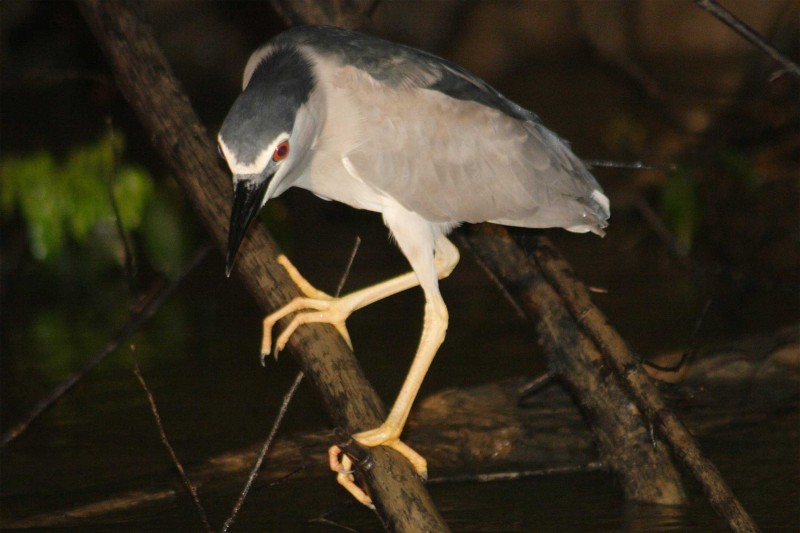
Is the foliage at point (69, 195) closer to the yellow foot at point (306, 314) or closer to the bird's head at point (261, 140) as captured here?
the yellow foot at point (306, 314)

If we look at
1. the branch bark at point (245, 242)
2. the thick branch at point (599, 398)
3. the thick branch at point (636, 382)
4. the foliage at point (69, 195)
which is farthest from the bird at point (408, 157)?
the foliage at point (69, 195)

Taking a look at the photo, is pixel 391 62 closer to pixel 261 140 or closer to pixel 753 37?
pixel 261 140

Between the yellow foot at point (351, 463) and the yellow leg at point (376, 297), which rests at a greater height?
the yellow leg at point (376, 297)

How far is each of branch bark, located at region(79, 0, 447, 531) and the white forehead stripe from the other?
0.48 m

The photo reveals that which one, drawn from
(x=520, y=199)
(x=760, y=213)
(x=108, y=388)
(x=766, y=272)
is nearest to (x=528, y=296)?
(x=520, y=199)

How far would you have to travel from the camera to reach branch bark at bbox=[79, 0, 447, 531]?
255cm

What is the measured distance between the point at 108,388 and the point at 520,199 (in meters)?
2.60

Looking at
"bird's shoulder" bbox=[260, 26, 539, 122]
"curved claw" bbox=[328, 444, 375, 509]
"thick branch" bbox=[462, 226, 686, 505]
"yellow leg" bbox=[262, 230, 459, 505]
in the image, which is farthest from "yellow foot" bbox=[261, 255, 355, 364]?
"thick branch" bbox=[462, 226, 686, 505]

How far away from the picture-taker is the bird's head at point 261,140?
273cm

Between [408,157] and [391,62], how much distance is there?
29 centimetres

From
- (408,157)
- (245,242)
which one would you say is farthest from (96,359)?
(408,157)

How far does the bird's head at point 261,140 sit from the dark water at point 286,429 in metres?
0.70

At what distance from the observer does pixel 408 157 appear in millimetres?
3146

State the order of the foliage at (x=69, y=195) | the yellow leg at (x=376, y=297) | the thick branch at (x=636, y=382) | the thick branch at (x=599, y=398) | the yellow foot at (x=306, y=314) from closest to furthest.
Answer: the thick branch at (x=636, y=382), the yellow leg at (x=376, y=297), the yellow foot at (x=306, y=314), the thick branch at (x=599, y=398), the foliage at (x=69, y=195)
